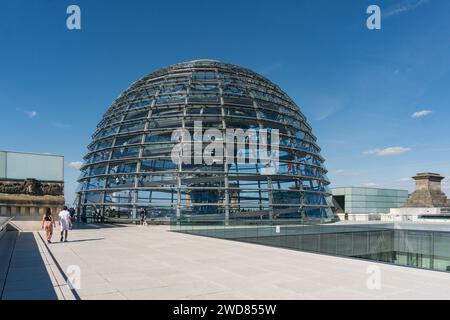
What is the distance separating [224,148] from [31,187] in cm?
1373

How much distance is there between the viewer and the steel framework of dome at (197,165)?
27859mm

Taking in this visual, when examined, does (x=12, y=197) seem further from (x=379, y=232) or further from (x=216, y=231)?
(x=379, y=232)

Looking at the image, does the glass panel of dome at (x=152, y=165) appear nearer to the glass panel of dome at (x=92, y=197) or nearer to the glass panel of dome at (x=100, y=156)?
the glass panel of dome at (x=100, y=156)

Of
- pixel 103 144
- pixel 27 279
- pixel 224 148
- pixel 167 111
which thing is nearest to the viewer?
pixel 27 279

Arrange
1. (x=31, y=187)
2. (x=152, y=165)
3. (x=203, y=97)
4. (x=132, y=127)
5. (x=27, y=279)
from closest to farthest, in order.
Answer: (x=27, y=279) → (x=31, y=187) → (x=203, y=97) → (x=132, y=127) → (x=152, y=165)

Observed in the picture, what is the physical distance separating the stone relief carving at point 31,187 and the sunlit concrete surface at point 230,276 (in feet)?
39.1

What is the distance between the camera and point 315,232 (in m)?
20.3

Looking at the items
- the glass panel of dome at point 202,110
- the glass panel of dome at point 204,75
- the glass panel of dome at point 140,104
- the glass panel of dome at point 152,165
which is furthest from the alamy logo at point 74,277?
the glass panel of dome at point 204,75

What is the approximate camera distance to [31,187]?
2444 cm

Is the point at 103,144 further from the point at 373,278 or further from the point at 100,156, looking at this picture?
the point at 373,278

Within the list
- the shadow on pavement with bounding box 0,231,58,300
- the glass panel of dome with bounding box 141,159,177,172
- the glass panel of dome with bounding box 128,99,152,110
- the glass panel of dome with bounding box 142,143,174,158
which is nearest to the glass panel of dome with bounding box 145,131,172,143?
the glass panel of dome with bounding box 142,143,174,158

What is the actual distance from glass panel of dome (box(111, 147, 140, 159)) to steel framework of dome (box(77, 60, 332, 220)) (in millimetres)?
88

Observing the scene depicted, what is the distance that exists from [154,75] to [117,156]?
972cm

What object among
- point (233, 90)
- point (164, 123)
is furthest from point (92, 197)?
point (233, 90)
